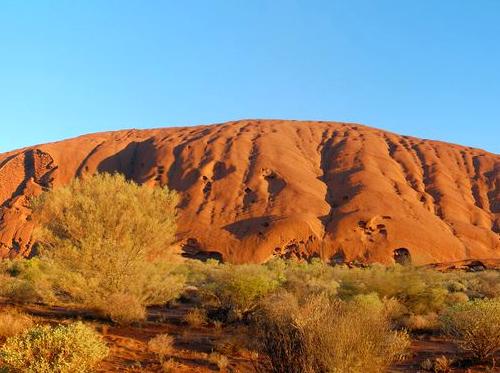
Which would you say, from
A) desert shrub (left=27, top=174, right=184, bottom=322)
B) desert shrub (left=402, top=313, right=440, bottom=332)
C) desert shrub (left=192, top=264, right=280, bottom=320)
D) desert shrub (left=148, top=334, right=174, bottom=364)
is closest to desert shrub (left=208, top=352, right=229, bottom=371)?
desert shrub (left=148, top=334, right=174, bottom=364)

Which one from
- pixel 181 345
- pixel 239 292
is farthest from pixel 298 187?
pixel 181 345

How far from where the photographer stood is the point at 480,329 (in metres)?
9.70

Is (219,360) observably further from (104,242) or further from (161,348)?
(104,242)

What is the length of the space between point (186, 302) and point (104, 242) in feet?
20.8

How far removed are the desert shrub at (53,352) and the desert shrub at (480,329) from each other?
275 inches

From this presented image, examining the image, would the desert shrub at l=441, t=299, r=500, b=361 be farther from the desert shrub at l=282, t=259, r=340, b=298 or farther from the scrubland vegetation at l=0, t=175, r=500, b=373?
the desert shrub at l=282, t=259, r=340, b=298

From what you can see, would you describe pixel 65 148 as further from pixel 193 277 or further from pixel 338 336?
pixel 338 336

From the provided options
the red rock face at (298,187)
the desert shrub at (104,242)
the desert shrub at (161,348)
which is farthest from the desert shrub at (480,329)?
the red rock face at (298,187)

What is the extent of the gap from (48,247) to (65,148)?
5361cm

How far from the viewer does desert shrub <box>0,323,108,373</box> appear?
618cm

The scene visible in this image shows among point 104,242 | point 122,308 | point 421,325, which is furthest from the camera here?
point 104,242

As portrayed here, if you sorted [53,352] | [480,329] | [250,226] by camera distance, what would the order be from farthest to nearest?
1. [250,226]
2. [480,329]
3. [53,352]

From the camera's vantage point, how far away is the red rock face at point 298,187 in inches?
1676

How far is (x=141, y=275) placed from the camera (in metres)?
14.3
